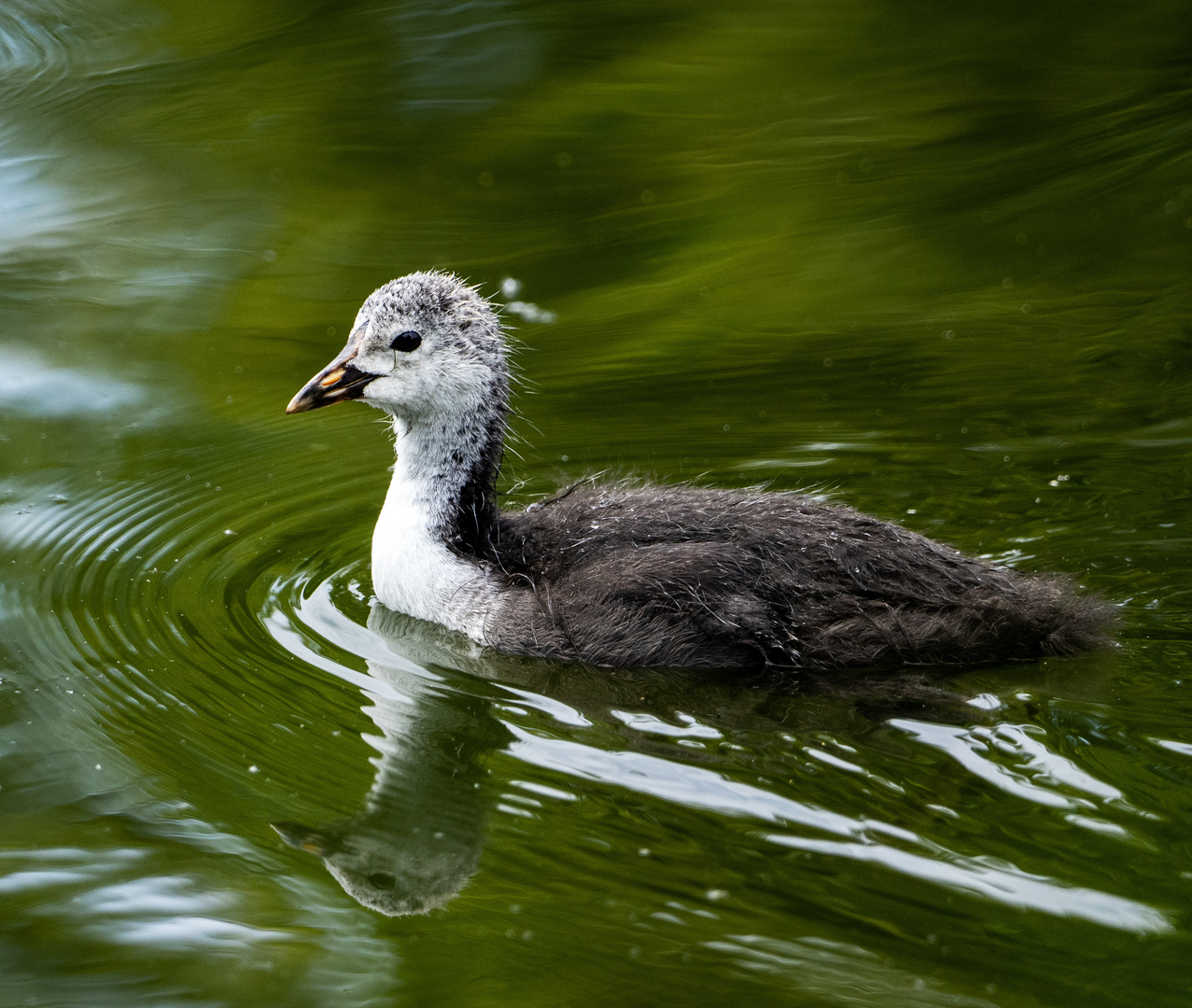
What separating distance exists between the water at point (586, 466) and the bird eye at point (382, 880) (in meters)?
0.01

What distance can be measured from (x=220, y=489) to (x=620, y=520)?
7.89 ft

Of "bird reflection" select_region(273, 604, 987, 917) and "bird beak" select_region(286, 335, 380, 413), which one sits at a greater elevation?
"bird beak" select_region(286, 335, 380, 413)

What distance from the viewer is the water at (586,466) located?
15.0 ft

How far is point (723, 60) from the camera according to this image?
11.4 metres

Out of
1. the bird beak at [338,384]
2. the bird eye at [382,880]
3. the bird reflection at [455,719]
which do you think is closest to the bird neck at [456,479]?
the bird beak at [338,384]

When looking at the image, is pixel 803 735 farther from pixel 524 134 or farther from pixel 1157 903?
pixel 524 134

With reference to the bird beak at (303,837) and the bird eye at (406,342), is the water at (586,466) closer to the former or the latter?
the bird beak at (303,837)

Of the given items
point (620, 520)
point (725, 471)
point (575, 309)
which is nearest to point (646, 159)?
point (575, 309)

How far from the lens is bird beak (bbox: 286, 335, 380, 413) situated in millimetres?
6645

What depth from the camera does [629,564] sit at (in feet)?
19.9

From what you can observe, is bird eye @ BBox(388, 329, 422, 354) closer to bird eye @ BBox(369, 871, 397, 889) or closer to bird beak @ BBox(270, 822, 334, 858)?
bird beak @ BBox(270, 822, 334, 858)

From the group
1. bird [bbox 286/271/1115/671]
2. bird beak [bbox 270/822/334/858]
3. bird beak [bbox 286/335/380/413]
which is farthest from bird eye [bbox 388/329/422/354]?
bird beak [bbox 270/822/334/858]

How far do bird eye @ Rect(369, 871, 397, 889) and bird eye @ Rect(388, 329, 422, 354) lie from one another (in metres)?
2.40

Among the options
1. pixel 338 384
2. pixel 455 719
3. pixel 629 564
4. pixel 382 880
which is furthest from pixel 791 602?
pixel 338 384
